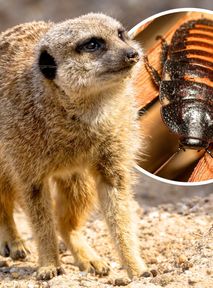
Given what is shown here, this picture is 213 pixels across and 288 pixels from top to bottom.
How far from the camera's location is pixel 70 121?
3.63 metres

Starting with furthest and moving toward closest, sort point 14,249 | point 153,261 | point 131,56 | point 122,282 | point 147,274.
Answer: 1. point 14,249
2. point 153,261
3. point 147,274
4. point 122,282
5. point 131,56

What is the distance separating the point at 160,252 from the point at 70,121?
3.48ft

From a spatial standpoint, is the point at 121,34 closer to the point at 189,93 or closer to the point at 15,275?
the point at 189,93

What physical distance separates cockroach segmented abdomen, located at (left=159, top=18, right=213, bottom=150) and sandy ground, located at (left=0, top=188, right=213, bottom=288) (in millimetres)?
499

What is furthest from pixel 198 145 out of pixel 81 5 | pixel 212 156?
pixel 81 5

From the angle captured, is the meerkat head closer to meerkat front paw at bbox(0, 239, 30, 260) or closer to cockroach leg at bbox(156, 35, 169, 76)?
A: cockroach leg at bbox(156, 35, 169, 76)

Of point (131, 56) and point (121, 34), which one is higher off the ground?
point (121, 34)

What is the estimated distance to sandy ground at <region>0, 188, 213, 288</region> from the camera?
347 centimetres

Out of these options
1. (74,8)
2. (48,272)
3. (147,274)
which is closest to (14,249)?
(48,272)

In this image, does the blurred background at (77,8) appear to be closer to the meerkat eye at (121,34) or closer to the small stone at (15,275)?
the meerkat eye at (121,34)

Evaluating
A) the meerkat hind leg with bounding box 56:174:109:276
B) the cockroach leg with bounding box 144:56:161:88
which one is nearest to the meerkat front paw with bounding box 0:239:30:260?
the meerkat hind leg with bounding box 56:174:109:276

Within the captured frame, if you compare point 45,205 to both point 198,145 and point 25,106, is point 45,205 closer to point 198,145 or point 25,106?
point 25,106

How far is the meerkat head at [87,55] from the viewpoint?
3368 mm

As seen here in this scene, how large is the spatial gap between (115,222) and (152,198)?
4.97ft
